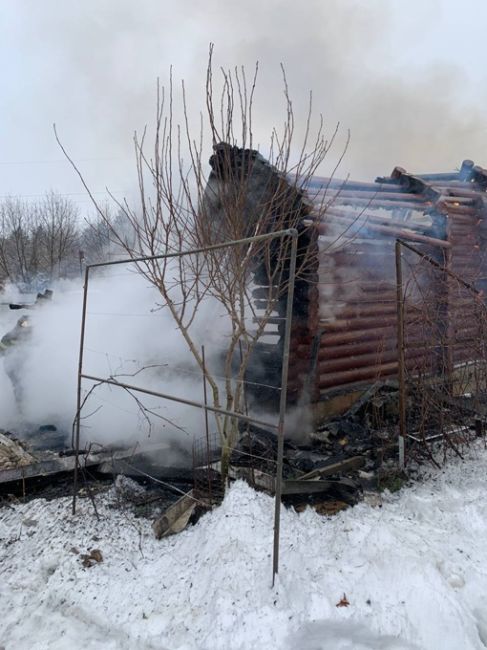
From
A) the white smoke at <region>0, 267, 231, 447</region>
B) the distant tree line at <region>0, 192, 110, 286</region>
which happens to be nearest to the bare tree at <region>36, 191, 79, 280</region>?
the distant tree line at <region>0, 192, 110, 286</region>

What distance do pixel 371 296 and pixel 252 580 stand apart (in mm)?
4907

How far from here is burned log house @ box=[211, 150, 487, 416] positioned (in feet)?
18.5

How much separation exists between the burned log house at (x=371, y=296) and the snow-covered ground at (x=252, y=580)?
2.05 meters

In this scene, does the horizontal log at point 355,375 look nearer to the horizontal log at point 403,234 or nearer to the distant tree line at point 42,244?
the horizontal log at point 403,234

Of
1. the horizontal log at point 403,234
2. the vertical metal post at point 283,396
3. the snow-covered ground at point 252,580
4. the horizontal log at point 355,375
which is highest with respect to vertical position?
the horizontal log at point 403,234

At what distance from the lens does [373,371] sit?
6980mm

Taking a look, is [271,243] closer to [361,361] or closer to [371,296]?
[371,296]

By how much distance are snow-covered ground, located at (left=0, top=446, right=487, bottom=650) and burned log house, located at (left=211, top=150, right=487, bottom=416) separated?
6.71 ft

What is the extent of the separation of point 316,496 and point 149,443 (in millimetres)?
2424

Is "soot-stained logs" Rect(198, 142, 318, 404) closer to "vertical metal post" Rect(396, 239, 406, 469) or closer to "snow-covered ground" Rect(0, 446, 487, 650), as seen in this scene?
"vertical metal post" Rect(396, 239, 406, 469)

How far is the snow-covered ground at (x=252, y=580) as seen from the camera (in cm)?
260

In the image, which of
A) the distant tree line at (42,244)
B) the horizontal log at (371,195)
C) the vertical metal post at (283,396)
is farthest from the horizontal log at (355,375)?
the distant tree line at (42,244)

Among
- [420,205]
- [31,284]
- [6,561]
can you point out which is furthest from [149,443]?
[31,284]

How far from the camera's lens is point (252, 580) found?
2.94 metres
